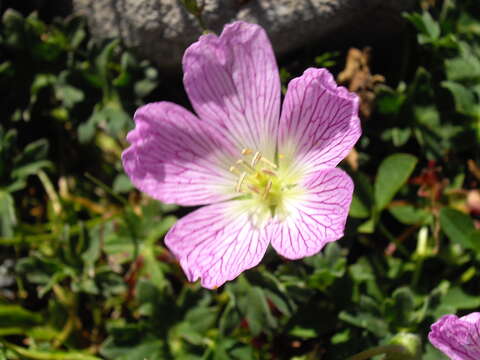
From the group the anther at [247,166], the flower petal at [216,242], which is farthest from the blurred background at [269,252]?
the anther at [247,166]

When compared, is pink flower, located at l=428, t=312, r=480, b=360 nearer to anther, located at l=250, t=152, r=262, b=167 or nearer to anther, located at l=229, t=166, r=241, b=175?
anther, located at l=250, t=152, r=262, b=167

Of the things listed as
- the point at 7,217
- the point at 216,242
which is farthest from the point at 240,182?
the point at 7,217

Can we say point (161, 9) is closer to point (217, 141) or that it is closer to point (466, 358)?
point (217, 141)

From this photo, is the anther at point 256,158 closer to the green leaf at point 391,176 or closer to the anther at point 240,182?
the anther at point 240,182

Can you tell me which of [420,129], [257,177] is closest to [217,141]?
[257,177]

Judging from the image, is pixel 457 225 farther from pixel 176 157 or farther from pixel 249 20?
pixel 249 20

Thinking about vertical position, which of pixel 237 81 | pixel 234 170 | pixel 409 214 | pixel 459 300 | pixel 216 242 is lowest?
pixel 459 300
